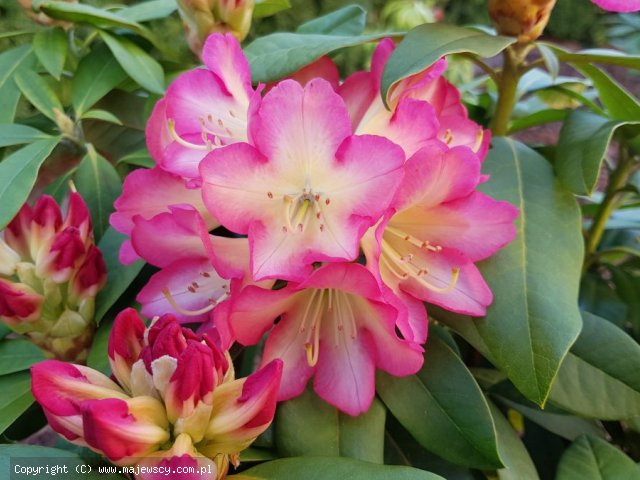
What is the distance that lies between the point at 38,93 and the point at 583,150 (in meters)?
0.60

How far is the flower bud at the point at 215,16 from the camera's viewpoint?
721 mm

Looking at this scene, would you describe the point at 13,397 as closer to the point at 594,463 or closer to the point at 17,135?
the point at 17,135

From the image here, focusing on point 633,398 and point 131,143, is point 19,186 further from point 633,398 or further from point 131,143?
point 633,398

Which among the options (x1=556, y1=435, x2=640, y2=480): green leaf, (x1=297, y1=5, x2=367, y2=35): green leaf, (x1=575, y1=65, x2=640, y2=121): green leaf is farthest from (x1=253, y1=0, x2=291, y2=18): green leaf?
(x1=556, y1=435, x2=640, y2=480): green leaf

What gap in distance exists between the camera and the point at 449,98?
629 millimetres

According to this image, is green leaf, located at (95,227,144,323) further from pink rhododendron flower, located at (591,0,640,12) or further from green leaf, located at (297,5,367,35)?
pink rhododendron flower, located at (591,0,640,12)

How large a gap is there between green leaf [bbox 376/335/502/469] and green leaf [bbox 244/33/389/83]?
291 millimetres

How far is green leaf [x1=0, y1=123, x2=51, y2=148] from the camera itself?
27.4 inches

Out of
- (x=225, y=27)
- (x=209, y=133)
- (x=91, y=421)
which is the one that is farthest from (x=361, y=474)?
(x=225, y=27)

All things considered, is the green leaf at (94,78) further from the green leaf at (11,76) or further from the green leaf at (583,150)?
the green leaf at (583,150)

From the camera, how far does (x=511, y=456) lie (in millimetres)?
623

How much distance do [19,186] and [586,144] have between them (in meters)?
0.54

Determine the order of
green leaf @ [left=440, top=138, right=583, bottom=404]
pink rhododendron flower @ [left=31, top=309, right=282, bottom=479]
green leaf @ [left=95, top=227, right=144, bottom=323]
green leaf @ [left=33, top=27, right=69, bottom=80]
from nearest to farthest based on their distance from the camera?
1. pink rhododendron flower @ [left=31, top=309, right=282, bottom=479]
2. green leaf @ [left=440, top=138, right=583, bottom=404]
3. green leaf @ [left=95, top=227, right=144, bottom=323]
4. green leaf @ [left=33, top=27, right=69, bottom=80]

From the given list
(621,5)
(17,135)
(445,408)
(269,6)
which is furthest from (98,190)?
(621,5)
